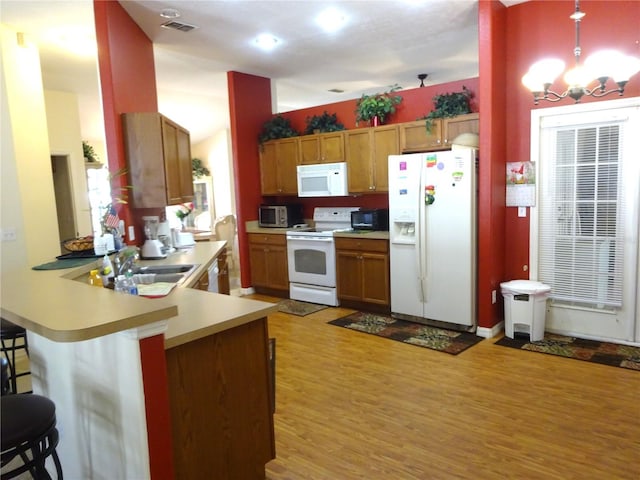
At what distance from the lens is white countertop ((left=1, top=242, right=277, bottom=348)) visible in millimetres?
1378

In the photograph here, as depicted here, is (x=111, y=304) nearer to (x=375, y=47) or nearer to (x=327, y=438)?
(x=327, y=438)

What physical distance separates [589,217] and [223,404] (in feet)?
11.5

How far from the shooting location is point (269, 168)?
239 inches

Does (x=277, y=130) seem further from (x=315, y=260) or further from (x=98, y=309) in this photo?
(x=98, y=309)

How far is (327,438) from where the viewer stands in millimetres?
2604

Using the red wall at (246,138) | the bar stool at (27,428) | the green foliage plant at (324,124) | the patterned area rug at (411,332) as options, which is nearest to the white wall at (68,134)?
the red wall at (246,138)

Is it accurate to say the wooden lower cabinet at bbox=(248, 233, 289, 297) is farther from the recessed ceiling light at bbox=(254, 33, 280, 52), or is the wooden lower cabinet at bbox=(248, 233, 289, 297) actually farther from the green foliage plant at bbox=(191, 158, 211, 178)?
the green foliage plant at bbox=(191, 158, 211, 178)

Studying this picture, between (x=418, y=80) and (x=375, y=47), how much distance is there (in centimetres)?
183

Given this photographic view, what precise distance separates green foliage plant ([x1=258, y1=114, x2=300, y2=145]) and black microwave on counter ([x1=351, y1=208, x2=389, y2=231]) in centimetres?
147

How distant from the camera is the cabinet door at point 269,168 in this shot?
6.01 meters

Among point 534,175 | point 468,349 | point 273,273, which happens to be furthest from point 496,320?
point 273,273

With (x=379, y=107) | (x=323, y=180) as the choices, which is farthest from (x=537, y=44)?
(x=323, y=180)

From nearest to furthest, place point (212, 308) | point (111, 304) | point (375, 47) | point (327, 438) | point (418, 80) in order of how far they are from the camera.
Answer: point (111, 304), point (212, 308), point (327, 438), point (375, 47), point (418, 80)

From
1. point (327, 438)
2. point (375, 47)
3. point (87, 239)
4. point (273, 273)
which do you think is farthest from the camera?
point (273, 273)
